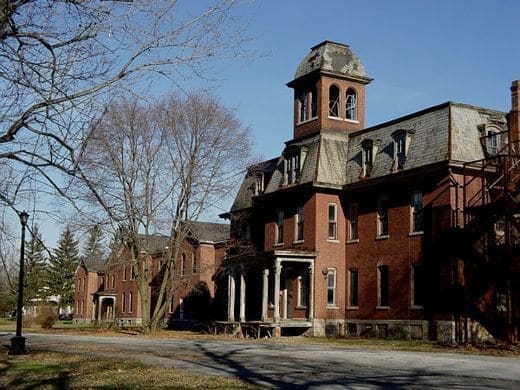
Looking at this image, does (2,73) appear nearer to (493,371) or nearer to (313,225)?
(493,371)

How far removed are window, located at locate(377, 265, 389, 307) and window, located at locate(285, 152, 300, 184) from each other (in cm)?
785

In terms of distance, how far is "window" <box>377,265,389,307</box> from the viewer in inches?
1463

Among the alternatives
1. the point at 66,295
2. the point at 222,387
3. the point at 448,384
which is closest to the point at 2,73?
the point at 222,387

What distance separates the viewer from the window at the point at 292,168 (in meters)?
42.3

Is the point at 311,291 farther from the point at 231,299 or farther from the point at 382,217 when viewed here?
the point at 231,299

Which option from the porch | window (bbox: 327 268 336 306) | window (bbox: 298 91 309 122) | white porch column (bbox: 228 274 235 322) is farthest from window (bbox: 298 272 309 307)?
window (bbox: 298 91 309 122)

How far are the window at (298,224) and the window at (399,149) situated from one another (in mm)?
7025

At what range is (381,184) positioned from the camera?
37438 millimetres

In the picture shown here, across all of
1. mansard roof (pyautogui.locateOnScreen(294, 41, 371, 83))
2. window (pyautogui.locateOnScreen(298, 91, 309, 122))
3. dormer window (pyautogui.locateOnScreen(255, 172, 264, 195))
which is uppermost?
mansard roof (pyautogui.locateOnScreen(294, 41, 371, 83))

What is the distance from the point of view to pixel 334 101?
43312 millimetres

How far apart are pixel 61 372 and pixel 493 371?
10.5 metres

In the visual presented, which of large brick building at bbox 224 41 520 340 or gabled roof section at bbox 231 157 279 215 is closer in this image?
large brick building at bbox 224 41 520 340

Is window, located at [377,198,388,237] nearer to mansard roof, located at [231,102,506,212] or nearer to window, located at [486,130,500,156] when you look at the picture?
mansard roof, located at [231,102,506,212]

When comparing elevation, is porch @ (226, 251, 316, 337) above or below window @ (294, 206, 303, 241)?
below
